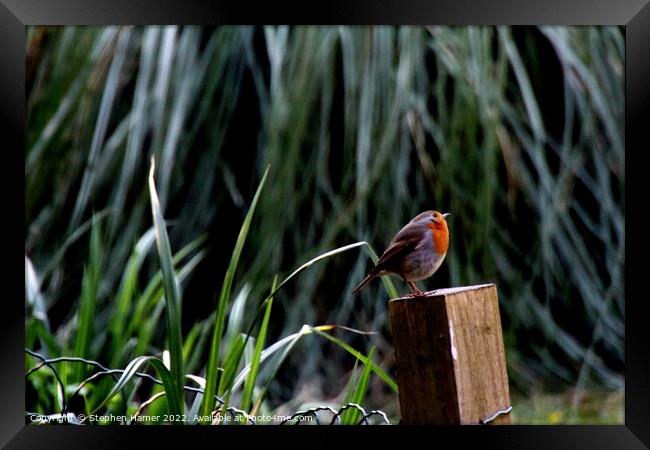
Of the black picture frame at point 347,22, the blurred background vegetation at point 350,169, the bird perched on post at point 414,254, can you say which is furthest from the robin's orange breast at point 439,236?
the black picture frame at point 347,22

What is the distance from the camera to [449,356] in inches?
61.6

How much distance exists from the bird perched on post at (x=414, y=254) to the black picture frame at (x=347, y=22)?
34 centimetres

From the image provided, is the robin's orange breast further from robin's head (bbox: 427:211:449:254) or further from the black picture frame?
the black picture frame

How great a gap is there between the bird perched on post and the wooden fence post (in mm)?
344

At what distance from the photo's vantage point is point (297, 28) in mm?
2316

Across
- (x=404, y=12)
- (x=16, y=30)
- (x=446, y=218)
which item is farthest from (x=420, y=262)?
(x=16, y=30)

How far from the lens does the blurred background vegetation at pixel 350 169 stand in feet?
7.45

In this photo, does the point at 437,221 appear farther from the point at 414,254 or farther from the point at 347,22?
the point at 347,22

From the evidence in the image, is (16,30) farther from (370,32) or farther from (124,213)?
(370,32)

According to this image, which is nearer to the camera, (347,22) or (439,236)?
(347,22)

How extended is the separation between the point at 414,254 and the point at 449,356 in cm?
44

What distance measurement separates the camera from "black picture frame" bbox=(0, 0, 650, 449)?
6.17ft

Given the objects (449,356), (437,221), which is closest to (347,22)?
(437,221)

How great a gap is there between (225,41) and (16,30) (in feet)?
1.95
